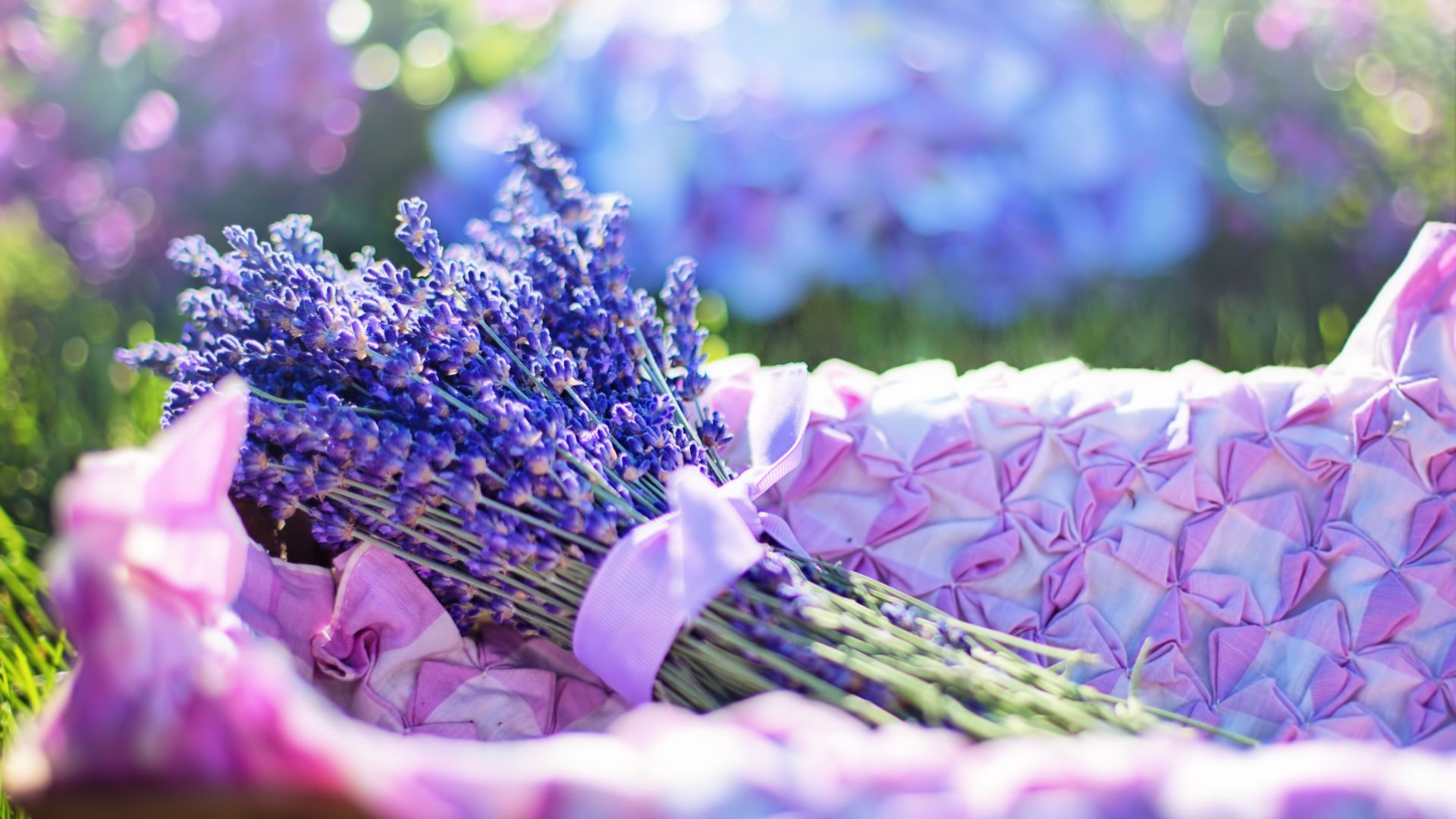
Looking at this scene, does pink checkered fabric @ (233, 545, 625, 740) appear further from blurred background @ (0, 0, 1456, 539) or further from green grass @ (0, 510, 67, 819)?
blurred background @ (0, 0, 1456, 539)

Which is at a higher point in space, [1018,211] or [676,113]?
[676,113]

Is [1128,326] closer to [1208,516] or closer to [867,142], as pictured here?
[867,142]

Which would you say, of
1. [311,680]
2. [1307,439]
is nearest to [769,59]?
[1307,439]

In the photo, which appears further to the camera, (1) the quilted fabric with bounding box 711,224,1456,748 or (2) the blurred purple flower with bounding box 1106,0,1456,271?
(2) the blurred purple flower with bounding box 1106,0,1456,271

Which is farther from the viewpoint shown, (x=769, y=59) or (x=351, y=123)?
(x=351, y=123)

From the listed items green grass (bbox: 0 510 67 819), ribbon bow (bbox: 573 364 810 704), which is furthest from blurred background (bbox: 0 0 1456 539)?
ribbon bow (bbox: 573 364 810 704)

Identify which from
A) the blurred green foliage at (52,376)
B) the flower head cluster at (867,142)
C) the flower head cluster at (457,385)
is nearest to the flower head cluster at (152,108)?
the blurred green foliage at (52,376)

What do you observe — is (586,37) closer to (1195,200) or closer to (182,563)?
(1195,200)
